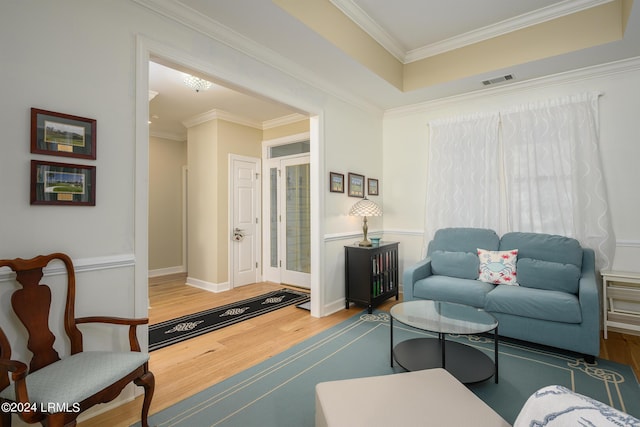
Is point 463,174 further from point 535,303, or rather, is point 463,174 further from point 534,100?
point 535,303

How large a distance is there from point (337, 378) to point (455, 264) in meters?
1.93

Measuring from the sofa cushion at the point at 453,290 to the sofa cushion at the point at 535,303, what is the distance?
3.5 inches

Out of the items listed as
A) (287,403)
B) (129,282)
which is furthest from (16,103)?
(287,403)

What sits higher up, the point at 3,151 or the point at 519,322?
the point at 3,151

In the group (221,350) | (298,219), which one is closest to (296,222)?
(298,219)

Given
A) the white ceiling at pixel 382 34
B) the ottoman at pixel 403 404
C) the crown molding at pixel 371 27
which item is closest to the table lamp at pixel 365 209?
the white ceiling at pixel 382 34

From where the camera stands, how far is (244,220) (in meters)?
5.31

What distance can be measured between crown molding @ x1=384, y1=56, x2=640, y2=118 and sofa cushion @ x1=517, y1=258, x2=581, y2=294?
2013 millimetres

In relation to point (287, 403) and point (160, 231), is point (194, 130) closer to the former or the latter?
point (160, 231)

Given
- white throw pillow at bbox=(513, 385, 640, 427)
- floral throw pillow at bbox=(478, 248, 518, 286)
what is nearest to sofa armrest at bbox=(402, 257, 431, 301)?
floral throw pillow at bbox=(478, 248, 518, 286)

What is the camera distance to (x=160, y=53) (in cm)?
219

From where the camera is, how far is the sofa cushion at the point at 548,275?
2826 mm

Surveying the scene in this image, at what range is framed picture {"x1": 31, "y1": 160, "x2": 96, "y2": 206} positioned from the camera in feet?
5.61

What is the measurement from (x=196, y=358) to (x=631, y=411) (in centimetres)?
302
